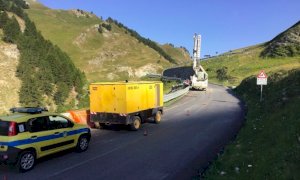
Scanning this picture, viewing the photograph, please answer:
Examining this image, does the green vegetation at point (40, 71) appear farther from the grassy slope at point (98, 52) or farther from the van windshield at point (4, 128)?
the grassy slope at point (98, 52)

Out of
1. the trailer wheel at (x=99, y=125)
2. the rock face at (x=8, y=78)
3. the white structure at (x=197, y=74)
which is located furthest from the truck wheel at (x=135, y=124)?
the rock face at (x=8, y=78)

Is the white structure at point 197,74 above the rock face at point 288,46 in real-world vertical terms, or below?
below

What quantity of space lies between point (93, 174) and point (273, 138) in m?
7.21

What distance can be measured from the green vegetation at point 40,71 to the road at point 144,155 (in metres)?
50.8

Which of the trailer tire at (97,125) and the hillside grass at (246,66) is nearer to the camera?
the trailer tire at (97,125)

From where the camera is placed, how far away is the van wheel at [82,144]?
14607 mm

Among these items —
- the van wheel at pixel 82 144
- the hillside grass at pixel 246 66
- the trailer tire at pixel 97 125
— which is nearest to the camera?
the van wheel at pixel 82 144

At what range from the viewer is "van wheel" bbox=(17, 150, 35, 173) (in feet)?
38.5

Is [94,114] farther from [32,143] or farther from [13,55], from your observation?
[13,55]

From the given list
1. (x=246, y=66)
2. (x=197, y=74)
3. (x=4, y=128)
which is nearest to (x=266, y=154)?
(x=4, y=128)

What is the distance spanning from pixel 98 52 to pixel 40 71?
10243cm

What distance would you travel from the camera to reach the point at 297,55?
83375 millimetres

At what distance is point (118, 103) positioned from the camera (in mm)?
19844

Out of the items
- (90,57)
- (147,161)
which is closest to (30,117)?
(147,161)
